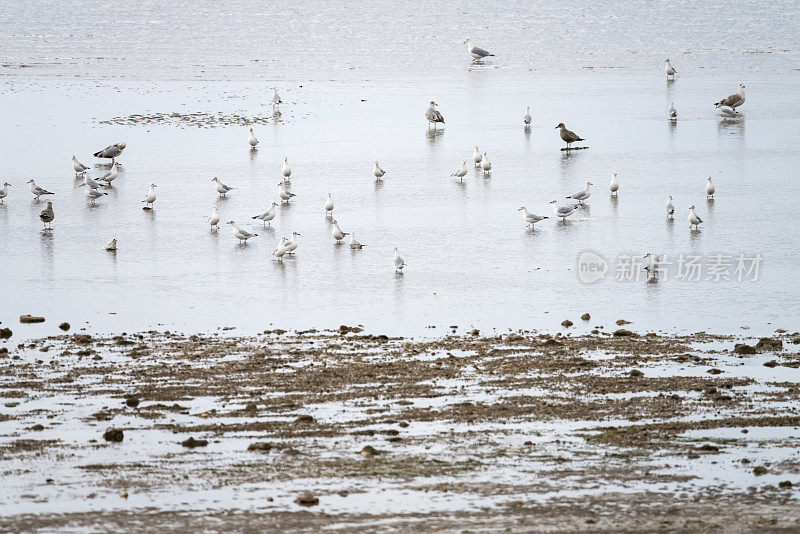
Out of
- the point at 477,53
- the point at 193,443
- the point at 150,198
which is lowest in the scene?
the point at 193,443

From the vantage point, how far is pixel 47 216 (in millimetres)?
18719

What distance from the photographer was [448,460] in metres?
9.09

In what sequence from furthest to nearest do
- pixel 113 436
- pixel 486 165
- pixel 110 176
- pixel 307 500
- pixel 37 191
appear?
pixel 486 165 < pixel 110 176 < pixel 37 191 < pixel 113 436 < pixel 307 500

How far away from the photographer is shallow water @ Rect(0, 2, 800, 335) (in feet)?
47.9

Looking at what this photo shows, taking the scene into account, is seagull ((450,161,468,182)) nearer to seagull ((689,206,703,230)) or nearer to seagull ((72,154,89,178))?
seagull ((689,206,703,230))

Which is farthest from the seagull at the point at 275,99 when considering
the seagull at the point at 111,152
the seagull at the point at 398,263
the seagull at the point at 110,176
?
the seagull at the point at 398,263

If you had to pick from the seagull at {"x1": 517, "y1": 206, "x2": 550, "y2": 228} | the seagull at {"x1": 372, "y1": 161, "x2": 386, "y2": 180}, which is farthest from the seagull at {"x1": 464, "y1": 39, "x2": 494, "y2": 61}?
the seagull at {"x1": 517, "y1": 206, "x2": 550, "y2": 228}

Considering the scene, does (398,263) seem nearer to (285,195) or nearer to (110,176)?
(285,195)

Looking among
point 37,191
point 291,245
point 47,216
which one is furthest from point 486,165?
point 47,216

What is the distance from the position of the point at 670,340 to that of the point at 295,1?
189 feet

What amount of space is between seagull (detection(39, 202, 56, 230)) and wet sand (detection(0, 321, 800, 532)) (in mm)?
6397

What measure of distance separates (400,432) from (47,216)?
35.3ft

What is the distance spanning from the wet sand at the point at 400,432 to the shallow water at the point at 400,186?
1.31m

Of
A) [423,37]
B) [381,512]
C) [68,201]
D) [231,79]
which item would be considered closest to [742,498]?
[381,512]
